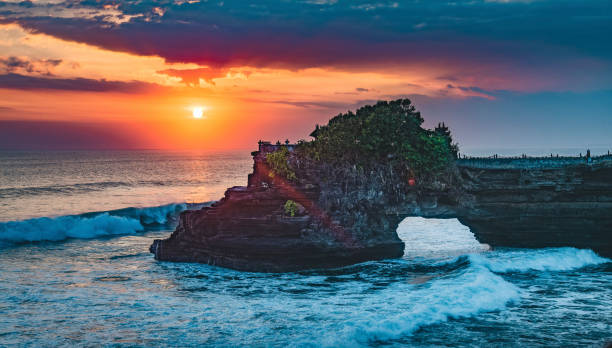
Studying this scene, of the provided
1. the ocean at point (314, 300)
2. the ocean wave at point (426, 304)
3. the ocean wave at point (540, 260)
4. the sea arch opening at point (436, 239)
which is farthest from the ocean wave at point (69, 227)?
the ocean wave at point (540, 260)

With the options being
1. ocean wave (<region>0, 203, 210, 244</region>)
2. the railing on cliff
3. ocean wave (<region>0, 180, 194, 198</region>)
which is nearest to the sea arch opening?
the railing on cliff

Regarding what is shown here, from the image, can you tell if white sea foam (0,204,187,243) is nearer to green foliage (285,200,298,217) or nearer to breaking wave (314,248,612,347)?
green foliage (285,200,298,217)

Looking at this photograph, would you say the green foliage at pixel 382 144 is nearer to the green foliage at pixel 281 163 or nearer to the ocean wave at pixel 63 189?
the green foliage at pixel 281 163

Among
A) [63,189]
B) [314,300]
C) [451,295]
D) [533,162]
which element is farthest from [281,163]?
[63,189]

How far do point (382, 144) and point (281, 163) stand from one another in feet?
20.8

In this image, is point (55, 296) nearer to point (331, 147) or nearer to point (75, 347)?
point (75, 347)

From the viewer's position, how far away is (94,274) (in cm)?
2705

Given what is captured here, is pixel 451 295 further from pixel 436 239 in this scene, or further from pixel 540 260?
pixel 436 239

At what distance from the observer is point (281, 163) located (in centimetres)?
2944

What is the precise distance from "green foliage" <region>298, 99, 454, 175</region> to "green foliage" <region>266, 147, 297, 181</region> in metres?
1.24

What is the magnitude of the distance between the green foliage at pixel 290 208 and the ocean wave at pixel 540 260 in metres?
10.2

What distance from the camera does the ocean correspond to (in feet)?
57.2

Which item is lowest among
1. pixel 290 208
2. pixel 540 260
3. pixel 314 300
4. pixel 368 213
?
pixel 314 300

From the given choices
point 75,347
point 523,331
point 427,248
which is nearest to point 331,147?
point 427,248
